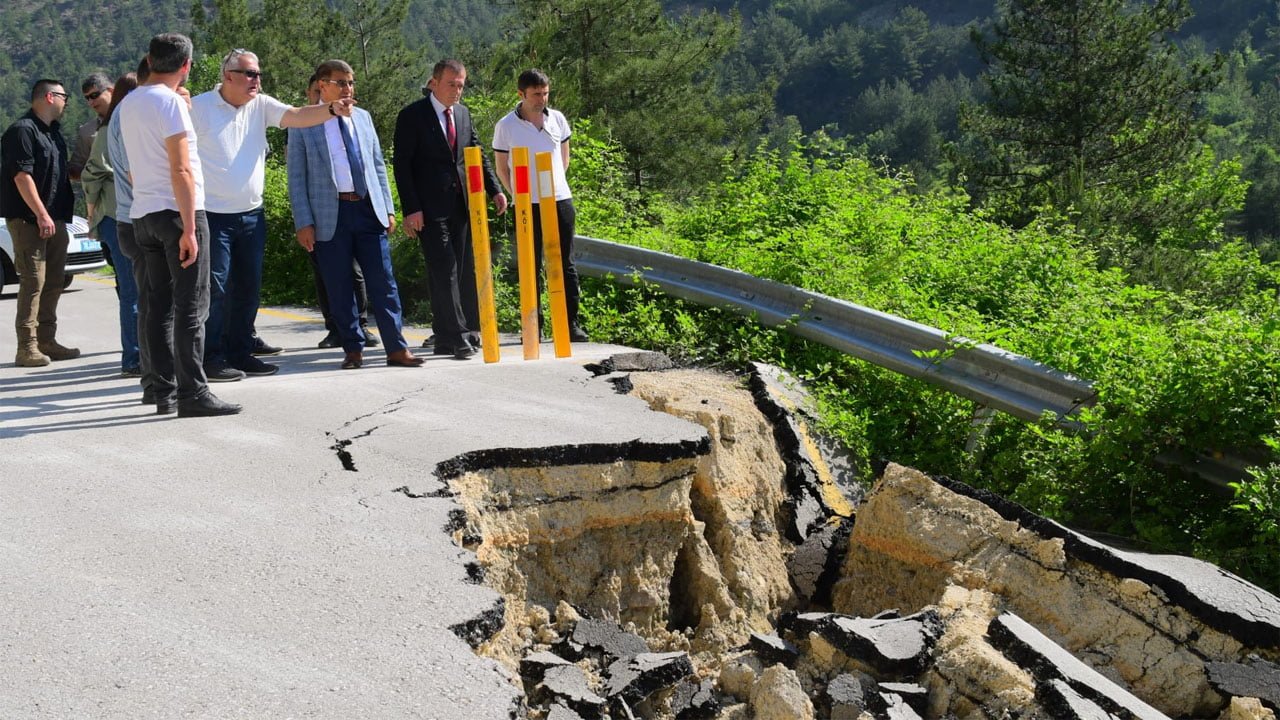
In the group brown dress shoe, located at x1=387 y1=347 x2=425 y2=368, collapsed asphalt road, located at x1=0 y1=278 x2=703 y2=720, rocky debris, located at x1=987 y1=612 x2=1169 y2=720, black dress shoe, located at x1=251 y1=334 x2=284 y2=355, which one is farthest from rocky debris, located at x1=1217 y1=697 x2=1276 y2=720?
black dress shoe, located at x1=251 y1=334 x2=284 y2=355

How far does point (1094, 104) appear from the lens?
89.6ft

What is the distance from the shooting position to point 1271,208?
60.4 m

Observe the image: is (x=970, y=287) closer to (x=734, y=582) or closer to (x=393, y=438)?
(x=734, y=582)

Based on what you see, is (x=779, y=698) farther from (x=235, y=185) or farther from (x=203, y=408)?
(x=235, y=185)

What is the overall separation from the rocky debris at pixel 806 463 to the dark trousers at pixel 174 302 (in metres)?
3.00

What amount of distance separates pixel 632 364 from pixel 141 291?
278cm

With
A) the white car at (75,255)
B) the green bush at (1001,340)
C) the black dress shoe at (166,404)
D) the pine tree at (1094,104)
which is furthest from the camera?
the pine tree at (1094,104)

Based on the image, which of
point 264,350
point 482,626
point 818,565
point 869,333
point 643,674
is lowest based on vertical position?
point 818,565

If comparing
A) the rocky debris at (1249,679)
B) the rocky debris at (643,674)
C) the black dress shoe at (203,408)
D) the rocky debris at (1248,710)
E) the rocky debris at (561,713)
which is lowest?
the rocky debris at (1248,710)

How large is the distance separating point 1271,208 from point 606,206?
5861 cm

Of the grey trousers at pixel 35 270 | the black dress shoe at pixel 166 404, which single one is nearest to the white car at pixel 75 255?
the grey trousers at pixel 35 270

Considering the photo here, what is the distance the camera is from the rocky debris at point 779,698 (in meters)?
4.29

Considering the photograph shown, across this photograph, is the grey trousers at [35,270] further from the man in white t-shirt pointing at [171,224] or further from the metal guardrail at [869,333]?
the metal guardrail at [869,333]

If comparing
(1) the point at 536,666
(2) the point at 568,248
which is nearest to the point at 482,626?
(1) the point at 536,666
